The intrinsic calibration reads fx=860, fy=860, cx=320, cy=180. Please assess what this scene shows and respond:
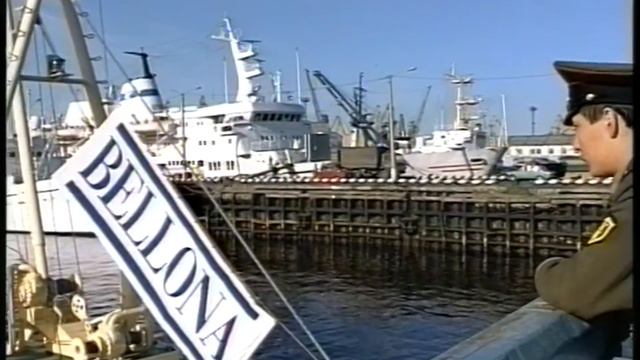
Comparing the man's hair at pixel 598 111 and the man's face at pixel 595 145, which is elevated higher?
the man's hair at pixel 598 111

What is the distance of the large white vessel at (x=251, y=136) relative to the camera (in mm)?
16906

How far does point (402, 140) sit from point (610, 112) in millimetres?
16640

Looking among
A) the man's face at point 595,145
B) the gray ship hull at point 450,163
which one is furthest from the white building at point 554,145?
the gray ship hull at point 450,163

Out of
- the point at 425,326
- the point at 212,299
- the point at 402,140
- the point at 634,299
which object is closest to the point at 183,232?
the point at 212,299

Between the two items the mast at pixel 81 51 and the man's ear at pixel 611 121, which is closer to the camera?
the man's ear at pixel 611 121

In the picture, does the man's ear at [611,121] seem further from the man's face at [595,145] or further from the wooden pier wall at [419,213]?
the wooden pier wall at [419,213]

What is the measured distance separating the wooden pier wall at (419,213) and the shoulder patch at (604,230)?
9.85 m

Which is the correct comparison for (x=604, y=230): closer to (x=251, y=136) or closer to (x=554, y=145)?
(x=554, y=145)

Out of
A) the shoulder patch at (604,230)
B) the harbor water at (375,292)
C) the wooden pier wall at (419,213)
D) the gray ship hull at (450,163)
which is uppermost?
the shoulder patch at (604,230)

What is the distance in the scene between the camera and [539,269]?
2.06 ft

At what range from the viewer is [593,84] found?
63 centimetres

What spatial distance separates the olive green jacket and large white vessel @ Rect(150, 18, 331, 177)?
51.4 feet

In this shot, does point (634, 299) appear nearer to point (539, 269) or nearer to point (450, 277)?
point (539, 269)

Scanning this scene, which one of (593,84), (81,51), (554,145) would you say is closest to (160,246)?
(554,145)
